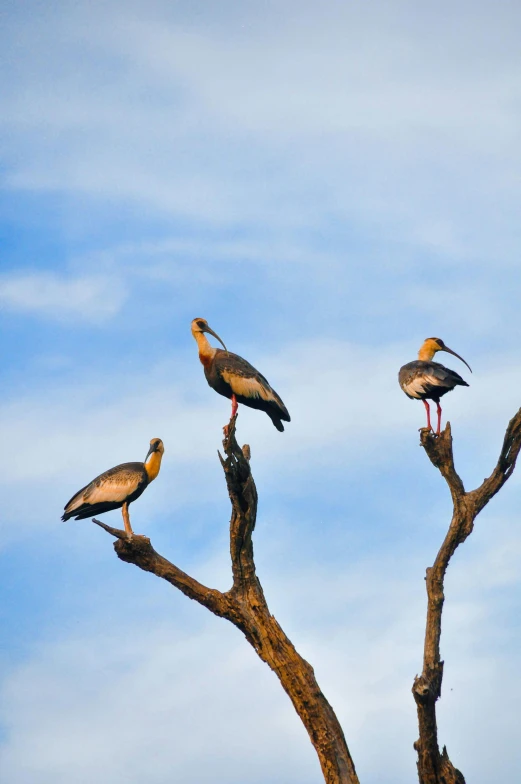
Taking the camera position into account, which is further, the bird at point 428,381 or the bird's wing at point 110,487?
the bird at point 428,381

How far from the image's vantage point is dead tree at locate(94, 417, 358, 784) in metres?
11.8

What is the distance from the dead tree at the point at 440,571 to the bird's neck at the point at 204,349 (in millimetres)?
3701

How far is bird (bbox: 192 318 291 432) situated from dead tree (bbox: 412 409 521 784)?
8.82ft

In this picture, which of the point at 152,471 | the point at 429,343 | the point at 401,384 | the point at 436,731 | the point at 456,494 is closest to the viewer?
the point at 436,731

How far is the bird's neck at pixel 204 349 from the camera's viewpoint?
15227 mm

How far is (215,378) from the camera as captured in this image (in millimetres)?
14992

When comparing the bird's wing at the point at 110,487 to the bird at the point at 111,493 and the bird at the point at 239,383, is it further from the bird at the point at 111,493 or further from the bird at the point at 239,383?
the bird at the point at 239,383

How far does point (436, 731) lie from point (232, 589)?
2878 mm

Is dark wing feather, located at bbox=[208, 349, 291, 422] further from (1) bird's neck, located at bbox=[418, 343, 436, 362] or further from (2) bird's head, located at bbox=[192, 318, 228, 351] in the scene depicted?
(1) bird's neck, located at bbox=[418, 343, 436, 362]

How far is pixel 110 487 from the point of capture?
13.9 meters

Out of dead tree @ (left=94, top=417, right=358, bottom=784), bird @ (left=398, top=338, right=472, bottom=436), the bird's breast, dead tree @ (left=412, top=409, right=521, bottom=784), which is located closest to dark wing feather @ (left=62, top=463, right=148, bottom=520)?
dead tree @ (left=94, top=417, right=358, bottom=784)

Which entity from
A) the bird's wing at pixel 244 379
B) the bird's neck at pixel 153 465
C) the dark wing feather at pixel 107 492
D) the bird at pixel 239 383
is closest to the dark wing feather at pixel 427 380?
the bird at pixel 239 383

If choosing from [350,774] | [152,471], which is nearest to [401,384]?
[152,471]

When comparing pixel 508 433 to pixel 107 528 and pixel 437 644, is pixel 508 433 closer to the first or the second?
pixel 437 644
